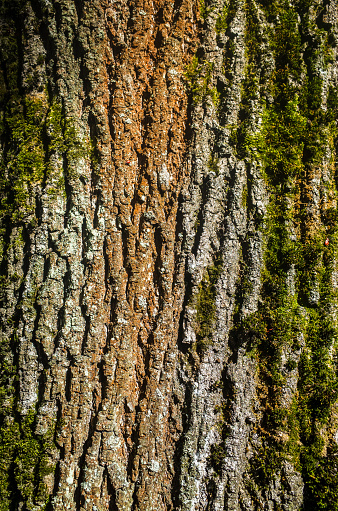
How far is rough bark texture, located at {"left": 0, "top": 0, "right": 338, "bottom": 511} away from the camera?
4.59 ft

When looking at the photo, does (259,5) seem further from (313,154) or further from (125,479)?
(125,479)

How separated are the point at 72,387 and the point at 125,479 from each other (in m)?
0.45

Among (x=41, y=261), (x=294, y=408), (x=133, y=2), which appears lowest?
(x=294, y=408)

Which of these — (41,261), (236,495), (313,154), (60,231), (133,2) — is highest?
(133,2)

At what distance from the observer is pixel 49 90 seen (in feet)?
4.93

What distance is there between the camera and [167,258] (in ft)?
4.74

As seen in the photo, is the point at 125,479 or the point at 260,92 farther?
the point at 260,92

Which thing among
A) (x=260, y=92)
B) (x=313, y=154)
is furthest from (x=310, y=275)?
(x=260, y=92)

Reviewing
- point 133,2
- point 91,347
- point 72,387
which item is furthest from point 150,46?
point 72,387

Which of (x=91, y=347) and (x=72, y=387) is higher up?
(x=91, y=347)

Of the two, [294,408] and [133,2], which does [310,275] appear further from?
[133,2]

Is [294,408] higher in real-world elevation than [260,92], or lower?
lower

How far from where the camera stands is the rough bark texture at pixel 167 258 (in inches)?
55.1

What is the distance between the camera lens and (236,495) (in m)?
1.38
